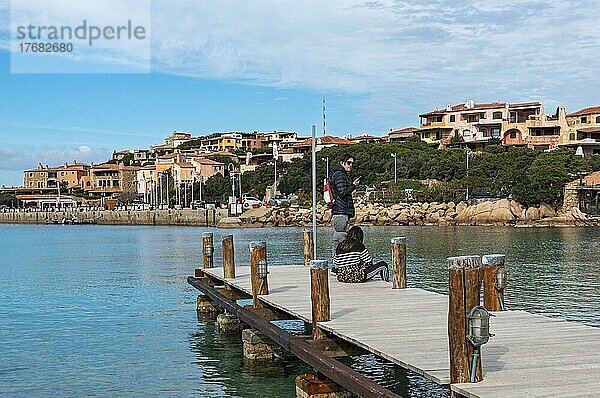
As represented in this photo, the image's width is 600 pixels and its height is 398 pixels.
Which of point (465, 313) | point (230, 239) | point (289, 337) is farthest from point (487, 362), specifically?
point (230, 239)

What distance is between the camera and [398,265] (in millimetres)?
12641

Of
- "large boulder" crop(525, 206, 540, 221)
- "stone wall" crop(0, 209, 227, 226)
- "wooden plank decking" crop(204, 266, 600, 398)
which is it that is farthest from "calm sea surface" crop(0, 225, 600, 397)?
"stone wall" crop(0, 209, 227, 226)

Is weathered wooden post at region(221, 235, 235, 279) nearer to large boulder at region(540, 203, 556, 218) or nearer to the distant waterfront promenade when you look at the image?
the distant waterfront promenade

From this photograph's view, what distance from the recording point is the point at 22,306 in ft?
70.7

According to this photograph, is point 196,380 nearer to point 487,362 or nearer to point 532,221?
point 487,362

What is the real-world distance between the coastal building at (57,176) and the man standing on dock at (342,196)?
431 ft

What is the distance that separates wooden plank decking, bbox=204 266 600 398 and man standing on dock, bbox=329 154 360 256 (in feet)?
3.41

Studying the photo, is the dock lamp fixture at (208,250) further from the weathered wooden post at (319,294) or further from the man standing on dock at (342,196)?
the weathered wooden post at (319,294)

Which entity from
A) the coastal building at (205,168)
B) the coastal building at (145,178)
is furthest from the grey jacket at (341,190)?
the coastal building at (145,178)

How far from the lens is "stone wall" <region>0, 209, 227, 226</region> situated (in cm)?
8650

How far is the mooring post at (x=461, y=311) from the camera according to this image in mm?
6500

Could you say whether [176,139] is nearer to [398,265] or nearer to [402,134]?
[402,134]

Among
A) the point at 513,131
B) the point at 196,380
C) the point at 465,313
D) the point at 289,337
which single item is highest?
the point at 513,131

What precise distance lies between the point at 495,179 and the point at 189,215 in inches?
1469
